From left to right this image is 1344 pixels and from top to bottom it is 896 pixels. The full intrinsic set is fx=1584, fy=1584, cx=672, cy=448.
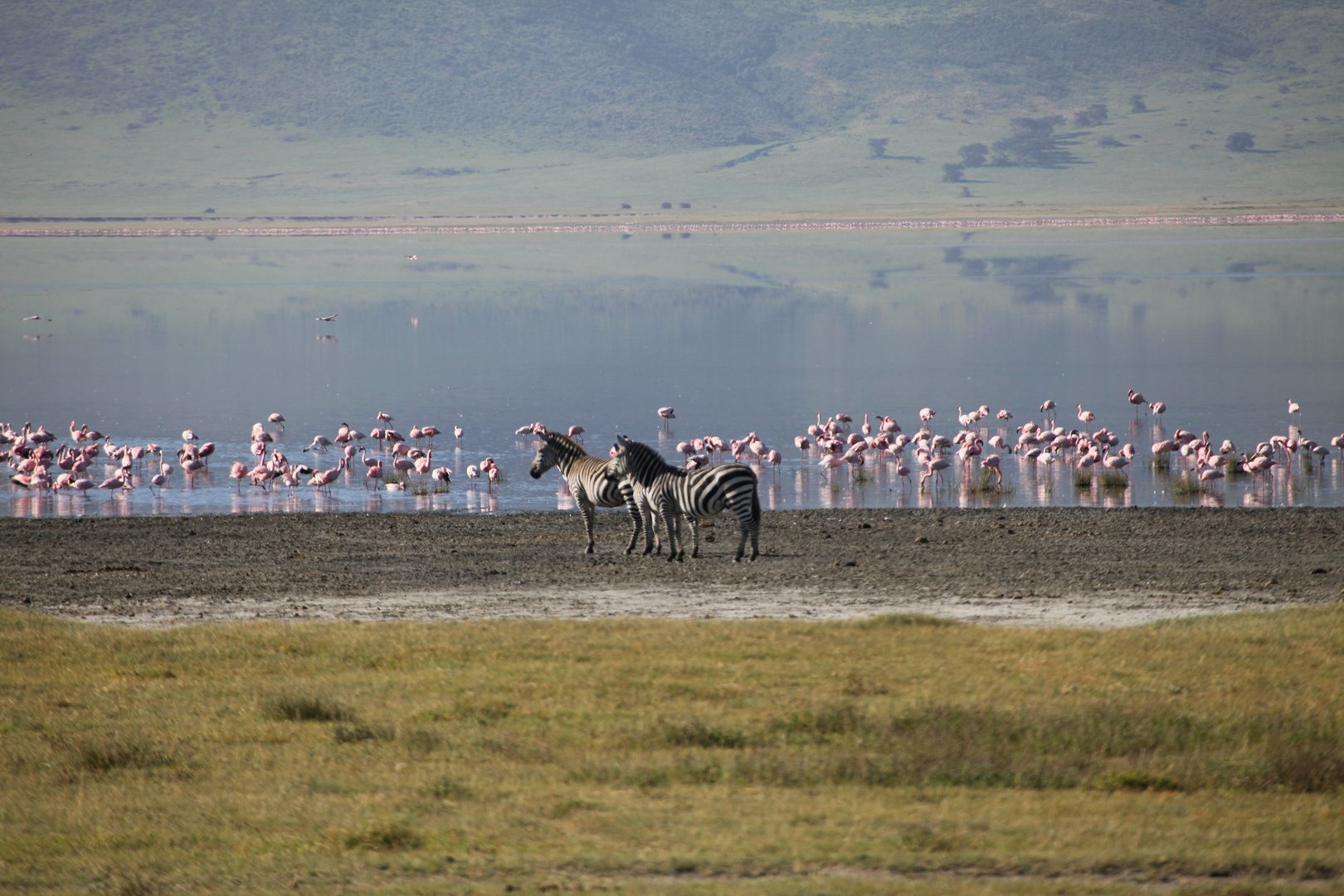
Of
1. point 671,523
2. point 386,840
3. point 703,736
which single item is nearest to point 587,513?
point 671,523

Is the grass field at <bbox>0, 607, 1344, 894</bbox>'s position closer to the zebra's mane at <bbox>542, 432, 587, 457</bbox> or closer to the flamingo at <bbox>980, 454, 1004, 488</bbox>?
the zebra's mane at <bbox>542, 432, 587, 457</bbox>

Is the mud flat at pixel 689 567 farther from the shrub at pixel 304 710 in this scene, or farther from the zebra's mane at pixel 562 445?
the shrub at pixel 304 710

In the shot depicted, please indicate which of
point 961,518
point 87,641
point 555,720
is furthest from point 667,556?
point 555,720

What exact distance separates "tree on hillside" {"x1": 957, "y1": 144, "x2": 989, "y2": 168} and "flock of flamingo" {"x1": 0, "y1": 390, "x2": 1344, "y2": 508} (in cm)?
15940

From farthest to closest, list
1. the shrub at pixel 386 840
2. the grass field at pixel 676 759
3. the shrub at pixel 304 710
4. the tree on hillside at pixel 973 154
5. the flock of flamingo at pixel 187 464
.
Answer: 1. the tree on hillside at pixel 973 154
2. the flock of flamingo at pixel 187 464
3. the shrub at pixel 304 710
4. the shrub at pixel 386 840
5. the grass field at pixel 676 759

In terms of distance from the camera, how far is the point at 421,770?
24.8ft

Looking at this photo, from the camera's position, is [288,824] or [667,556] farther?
[667,556]

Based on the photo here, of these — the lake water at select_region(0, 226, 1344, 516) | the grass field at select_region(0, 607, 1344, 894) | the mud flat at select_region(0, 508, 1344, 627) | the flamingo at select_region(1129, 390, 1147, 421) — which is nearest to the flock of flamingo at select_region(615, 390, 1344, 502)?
the lake water at select_region(0, 226, 1344, 516)

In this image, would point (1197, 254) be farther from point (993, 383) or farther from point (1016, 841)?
point (1016, 841)

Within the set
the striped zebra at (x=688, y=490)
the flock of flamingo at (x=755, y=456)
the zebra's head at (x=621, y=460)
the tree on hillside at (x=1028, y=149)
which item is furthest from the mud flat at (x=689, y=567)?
the tree on hillside at (x=1028, y=149)

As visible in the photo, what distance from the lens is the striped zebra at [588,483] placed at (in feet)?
54.3

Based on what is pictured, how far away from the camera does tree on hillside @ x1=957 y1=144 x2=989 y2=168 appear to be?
598 feet

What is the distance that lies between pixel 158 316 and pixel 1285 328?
126 ft

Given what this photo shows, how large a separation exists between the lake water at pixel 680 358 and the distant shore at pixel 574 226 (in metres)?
47.2
